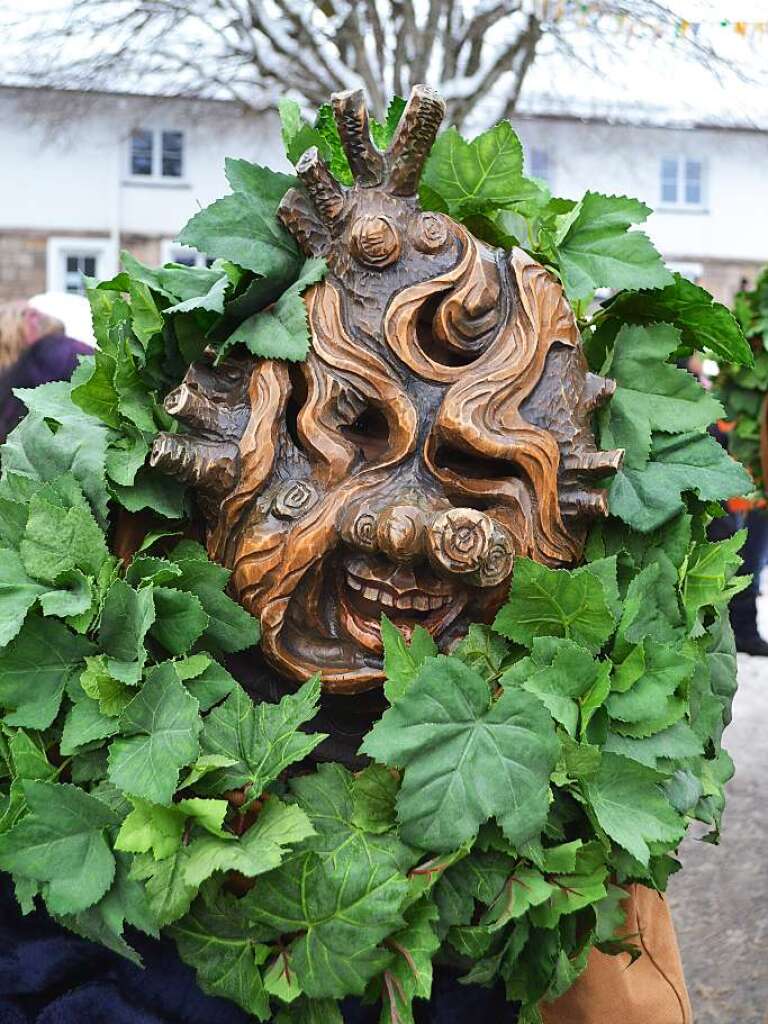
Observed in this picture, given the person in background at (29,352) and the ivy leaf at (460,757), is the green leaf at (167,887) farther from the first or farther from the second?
the person in background at (29,352)

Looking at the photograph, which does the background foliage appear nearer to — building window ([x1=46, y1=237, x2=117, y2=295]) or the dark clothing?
the dark clothing

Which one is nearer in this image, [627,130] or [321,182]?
[321,182]

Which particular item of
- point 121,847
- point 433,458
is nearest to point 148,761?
point 121,847

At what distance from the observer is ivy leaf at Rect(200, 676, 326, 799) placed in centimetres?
73

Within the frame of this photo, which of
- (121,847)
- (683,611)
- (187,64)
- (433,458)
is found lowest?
(121,847)

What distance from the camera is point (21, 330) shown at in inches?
72.9

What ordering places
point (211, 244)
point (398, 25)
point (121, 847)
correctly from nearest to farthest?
1. point (121, 847)
2. point (211, 244)
3. point (398, 25)

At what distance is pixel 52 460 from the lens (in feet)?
2.73

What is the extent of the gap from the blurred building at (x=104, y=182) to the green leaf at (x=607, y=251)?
23.7ft

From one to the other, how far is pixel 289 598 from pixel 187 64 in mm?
6167

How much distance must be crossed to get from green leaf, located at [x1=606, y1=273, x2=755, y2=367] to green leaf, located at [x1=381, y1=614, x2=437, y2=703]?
12.4 inches

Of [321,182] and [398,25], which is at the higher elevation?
[398,25]

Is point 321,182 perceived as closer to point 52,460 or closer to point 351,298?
point 351,298

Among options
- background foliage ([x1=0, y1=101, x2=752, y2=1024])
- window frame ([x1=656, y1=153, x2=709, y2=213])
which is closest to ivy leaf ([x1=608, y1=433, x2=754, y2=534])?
background foliage ([x1=0, y1=101, x2=752, y2=1024])
